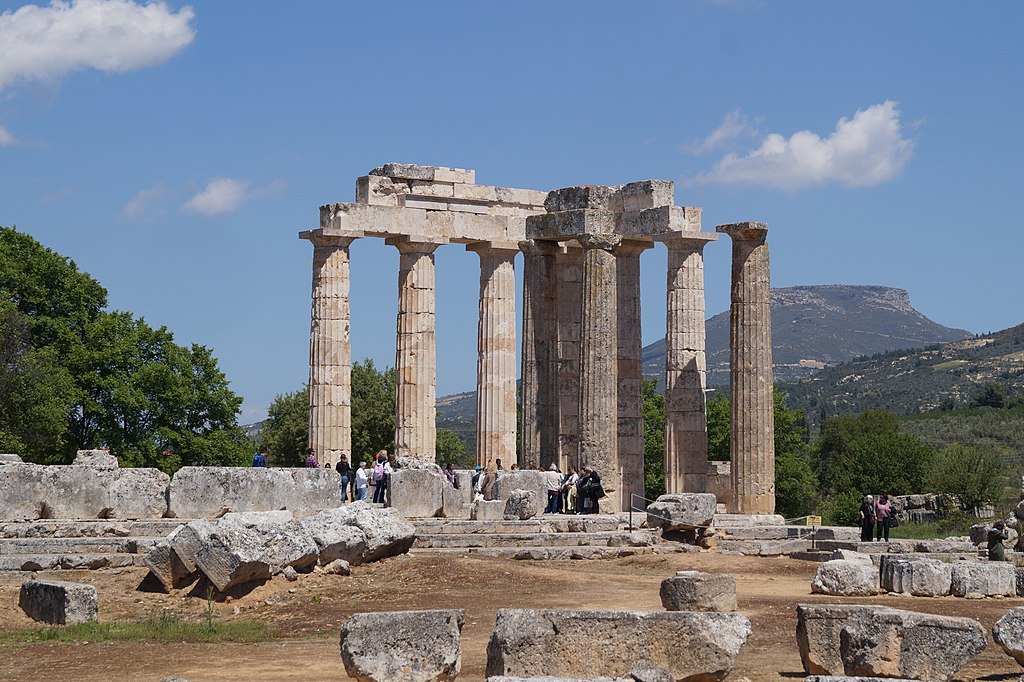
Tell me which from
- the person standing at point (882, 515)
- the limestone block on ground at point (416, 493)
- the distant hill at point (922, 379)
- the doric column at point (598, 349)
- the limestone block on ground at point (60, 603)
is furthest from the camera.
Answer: the distant hill at point (922, 379)

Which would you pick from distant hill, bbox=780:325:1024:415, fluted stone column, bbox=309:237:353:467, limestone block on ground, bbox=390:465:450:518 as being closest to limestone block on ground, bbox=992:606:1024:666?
limestone block on ground, bbox=390:465:450:518

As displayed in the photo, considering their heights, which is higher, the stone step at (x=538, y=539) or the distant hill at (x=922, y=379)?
the distant hill at (x=922, y=379)

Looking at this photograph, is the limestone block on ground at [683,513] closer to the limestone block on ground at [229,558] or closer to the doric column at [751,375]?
the doric column at [751,375]

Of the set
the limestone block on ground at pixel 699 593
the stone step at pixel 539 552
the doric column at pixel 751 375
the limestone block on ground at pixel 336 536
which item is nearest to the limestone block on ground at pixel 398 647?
the limestone block on ground at pixel 699 593

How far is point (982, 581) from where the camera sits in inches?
1048

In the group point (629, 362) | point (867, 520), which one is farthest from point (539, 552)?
point (629, 362)

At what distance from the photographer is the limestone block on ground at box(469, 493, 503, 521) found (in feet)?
110

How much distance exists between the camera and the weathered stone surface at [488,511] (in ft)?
110

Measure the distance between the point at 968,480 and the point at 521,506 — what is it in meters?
30.4

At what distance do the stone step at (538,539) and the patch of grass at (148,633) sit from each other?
8.74 metres

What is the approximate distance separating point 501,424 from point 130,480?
1774cm

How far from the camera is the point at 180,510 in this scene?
3011 centimetres

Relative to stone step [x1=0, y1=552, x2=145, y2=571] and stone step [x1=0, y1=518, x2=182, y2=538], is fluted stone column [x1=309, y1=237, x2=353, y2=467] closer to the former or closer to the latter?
stone step [x1=0, y1=518, x2=182, y2=538]

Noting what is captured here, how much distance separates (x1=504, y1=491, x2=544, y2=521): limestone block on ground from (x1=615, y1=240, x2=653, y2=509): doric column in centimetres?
948
